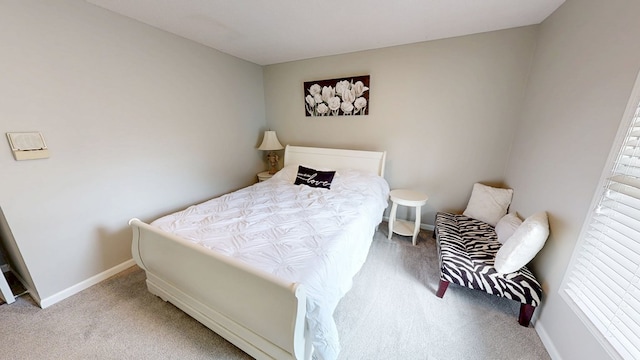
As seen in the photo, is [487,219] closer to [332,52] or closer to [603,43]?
[603,43]

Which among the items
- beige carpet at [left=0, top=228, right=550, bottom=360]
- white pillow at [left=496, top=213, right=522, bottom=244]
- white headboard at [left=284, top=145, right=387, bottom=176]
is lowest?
beige carpet at [left=0, top=228, right=550, bottom=360]

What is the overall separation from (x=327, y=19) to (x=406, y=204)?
6.58ft

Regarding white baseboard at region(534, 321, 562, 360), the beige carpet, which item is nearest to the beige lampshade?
the beige carpet

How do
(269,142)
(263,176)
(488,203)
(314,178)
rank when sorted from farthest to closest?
(263,176) < (269,142) < (314,178) < (488,203)

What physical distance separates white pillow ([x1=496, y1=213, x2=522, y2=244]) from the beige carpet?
522 millimetres

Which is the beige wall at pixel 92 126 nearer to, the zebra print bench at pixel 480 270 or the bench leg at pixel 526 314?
the zebra print bench at pixel 480 270

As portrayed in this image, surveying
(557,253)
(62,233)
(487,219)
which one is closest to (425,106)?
(487,219)

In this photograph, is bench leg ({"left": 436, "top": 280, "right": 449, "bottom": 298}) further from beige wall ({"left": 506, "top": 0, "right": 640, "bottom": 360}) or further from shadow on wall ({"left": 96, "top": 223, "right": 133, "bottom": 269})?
shadow on wall ({"left": 96, "top": 223, "right": 133, "bottom": 269})

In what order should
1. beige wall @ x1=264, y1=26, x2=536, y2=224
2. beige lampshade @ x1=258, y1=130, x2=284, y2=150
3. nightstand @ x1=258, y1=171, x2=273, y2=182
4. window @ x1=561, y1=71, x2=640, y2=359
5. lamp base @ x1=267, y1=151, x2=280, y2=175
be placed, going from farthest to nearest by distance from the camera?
lamp base @ x1=267, y1=151, x2=280, y2=175 < nightstand @ x1=258, y1=171, x2=273, y2=182 < beige lampshade @ x1=258, y1=130, x2=284, y2=150 < beige wall @ x1=264, y1=26, x2=536, y2=224 < window @ x1=561, y1=71, x2=640, y2=359

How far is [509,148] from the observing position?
7.77 ft

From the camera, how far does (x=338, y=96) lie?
2.97m

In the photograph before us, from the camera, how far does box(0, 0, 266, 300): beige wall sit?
1488mm

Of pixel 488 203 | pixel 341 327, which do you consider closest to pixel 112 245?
pixel 341 327

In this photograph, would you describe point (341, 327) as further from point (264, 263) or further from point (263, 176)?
point (263, 176)
